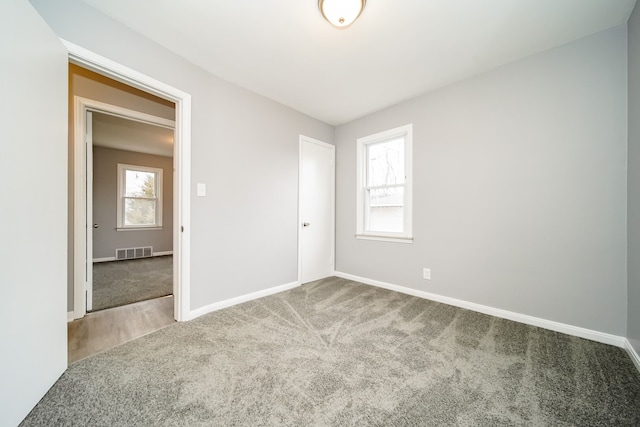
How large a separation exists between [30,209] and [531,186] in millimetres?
3634

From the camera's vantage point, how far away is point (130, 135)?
454 centimetres

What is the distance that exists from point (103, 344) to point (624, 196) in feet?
14.0

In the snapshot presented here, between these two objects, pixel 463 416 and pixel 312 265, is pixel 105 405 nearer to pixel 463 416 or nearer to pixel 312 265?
pixel 463 416

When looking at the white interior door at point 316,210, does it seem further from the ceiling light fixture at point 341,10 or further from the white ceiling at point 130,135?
the white ceiling at point 130,135

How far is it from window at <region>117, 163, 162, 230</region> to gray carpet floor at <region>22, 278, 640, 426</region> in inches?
190

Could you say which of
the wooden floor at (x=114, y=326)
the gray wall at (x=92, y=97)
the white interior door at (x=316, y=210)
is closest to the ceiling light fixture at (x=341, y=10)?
the white interior door at (x=316, y=210)

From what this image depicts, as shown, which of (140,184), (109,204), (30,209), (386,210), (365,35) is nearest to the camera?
(30,209)

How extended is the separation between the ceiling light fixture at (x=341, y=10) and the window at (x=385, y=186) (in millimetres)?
1684

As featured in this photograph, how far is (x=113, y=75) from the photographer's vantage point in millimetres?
1853

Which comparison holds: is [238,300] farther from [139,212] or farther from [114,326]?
[139,212]

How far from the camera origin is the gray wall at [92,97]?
230 cm

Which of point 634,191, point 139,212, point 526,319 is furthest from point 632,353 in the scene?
point 139,212

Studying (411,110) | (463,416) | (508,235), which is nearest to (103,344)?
(463,416)

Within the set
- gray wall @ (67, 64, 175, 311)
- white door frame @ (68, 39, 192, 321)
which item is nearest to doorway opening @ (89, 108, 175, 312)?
gray wall @ (67, 64, 175, 311)
